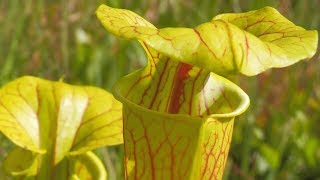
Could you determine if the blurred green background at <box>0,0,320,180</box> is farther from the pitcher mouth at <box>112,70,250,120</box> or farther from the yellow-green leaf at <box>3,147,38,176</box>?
the pitcher mouth at <box>112,70,250,120</box>

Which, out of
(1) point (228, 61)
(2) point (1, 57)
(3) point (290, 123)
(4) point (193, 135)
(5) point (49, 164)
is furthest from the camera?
(3) point (290, 123)

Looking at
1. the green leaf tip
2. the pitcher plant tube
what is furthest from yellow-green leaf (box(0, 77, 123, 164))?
the green leaf tip

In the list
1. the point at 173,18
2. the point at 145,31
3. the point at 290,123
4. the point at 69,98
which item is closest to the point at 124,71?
the point at 173,18

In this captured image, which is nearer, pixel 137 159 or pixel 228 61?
pixel 228 61

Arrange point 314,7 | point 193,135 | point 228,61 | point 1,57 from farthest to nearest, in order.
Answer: point 314,7 → point 1,57 → point 193,135 → point 228,61

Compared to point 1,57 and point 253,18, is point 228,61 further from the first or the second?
point 1,57

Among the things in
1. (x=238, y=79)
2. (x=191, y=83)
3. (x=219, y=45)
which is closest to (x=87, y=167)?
(x=191, y=83)

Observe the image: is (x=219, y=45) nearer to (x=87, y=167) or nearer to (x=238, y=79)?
(x=87, y=167)

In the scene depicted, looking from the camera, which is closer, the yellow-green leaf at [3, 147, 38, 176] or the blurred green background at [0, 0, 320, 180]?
the yellow-green leaf at [3, 147, 38, 176]
